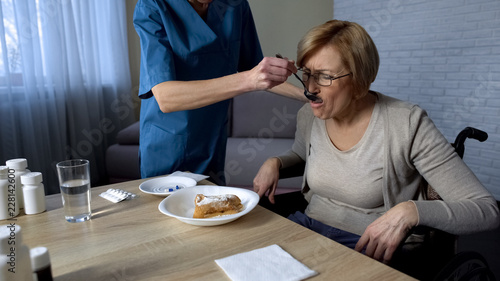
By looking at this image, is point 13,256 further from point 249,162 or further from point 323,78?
point 249,162

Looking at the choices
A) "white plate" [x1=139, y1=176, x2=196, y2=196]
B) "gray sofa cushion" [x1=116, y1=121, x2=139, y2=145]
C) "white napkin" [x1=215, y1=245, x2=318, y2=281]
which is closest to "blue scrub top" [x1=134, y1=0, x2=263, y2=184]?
"white plate" [x1=139, y1=176, x2=196, y2=196]

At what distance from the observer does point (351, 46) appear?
1.26 meters

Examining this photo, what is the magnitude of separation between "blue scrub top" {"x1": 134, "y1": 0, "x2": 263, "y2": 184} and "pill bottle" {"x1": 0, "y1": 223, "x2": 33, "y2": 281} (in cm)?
83

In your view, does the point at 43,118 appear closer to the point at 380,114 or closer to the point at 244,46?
the point at 244,46

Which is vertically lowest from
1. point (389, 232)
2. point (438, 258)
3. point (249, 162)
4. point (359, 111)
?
point (249, 162)

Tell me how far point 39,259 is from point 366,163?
97 centimetres

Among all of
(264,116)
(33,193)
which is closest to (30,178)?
(33,193)

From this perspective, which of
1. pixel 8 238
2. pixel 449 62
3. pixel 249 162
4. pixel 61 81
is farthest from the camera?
pixel 449 62

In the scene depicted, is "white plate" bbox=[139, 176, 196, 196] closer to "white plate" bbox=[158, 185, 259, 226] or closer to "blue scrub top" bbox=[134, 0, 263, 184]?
"white plate" bbox=[158, 185, 259, 226]

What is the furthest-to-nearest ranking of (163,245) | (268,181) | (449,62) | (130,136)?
(449,62), (130,136), (268,181), (163,245)

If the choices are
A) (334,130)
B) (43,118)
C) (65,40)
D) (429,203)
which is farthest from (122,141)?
(429,203)

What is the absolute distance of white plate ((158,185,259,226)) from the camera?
0.95 m

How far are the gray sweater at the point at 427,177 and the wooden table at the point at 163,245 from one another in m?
0.37

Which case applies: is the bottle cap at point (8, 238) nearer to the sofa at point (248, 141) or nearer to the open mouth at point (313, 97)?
the open mouth at point (313, 97)
